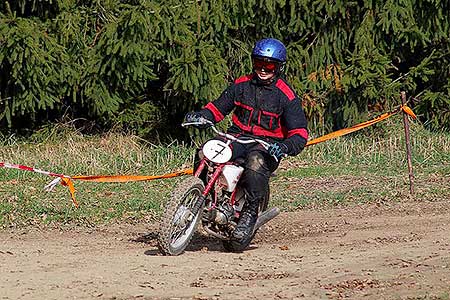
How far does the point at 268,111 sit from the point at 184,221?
4.54ft

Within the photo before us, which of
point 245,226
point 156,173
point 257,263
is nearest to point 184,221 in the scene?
point 245,226

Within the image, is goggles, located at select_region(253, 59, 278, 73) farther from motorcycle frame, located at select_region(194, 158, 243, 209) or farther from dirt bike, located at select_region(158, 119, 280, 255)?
motorcycle frame, located at select_region(194, 158, 243, 209)

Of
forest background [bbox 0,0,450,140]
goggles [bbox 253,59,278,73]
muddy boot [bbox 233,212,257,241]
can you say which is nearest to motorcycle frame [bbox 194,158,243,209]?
muddy boot [bbox 233,212,257,241]

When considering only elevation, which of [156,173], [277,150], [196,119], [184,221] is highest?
[196,119]

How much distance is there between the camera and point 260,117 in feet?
31.6

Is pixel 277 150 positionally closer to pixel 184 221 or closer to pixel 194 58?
pixel 184 221

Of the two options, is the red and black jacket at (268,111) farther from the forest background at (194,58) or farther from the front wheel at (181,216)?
the forest background at (194,58)

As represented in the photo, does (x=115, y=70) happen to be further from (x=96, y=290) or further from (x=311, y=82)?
(x=96, y=290)

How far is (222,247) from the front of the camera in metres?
9.84

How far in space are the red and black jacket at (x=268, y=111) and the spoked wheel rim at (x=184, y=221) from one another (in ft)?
3.29

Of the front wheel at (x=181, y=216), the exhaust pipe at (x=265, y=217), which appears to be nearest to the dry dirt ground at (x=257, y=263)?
the front wheel at (x=181, y=216)

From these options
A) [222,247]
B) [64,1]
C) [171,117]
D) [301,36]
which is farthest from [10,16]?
[222,247]

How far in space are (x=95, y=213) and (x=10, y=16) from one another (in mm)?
4773

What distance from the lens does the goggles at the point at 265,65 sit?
9539mm
